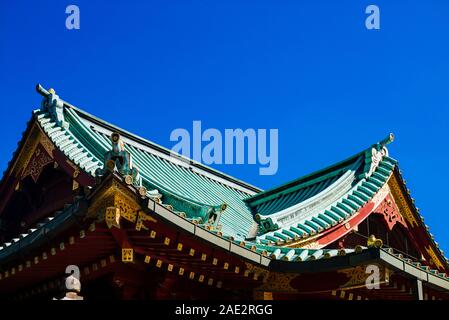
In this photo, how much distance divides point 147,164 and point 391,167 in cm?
475

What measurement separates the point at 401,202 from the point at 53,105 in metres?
6.90

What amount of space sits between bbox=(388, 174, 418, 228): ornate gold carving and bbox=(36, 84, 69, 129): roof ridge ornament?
628cm

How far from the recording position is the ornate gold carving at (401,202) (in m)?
15.2

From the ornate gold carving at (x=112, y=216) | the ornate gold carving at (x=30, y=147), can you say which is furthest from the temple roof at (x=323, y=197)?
the ornate gold carving at (x=30, y=147)

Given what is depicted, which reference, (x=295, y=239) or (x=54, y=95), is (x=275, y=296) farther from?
(x=54, y=95)

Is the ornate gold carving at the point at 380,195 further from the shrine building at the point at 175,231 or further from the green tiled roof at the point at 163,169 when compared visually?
the green tiled roof at the point at 163,169

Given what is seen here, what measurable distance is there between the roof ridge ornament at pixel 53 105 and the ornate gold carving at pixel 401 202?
628cm

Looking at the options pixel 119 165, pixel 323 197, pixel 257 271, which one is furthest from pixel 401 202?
pixel 119 165

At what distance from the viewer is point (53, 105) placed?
14562 mm
